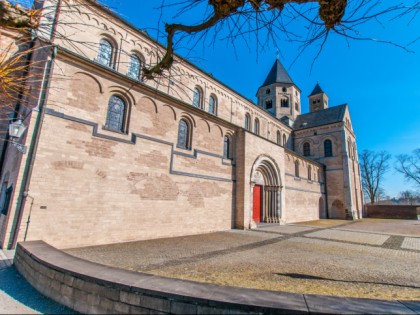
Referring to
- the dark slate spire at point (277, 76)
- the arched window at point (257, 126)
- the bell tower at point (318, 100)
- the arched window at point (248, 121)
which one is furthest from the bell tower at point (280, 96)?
the arched window at point (248, 121)

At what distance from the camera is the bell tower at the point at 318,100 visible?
36.9 meters

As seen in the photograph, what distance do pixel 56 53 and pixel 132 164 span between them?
14.8ft

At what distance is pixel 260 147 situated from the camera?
593 inches

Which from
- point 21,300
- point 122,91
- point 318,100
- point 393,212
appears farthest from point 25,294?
point 318,100

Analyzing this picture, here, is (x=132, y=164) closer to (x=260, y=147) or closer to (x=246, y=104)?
(x=260, y=147)

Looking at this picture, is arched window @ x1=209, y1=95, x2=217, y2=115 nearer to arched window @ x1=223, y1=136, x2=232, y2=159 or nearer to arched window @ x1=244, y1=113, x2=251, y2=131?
arched window @ x1=223, y1=136, x2=232, y2=159

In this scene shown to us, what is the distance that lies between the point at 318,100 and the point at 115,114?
121ft

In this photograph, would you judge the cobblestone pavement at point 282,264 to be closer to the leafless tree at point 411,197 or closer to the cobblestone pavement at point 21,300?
the cobblestone pavement at point 21,300

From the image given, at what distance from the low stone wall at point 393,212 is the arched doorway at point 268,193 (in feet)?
68.0

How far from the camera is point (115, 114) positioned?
898 cm

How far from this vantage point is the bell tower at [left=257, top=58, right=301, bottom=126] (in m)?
32.4

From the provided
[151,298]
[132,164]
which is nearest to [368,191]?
[132,164]

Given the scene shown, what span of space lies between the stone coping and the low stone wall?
3244 centimetres

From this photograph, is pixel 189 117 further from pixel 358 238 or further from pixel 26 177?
pixel 358 238
